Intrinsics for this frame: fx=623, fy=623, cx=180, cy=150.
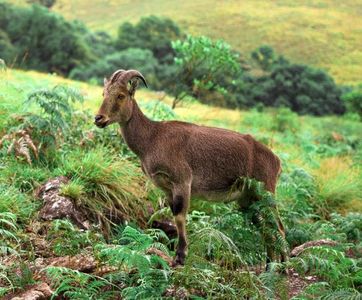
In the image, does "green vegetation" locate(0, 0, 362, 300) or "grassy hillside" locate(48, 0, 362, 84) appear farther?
"grassy hillside" locate(48, 0, 362, 84)

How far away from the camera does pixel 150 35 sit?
7156 centimetres

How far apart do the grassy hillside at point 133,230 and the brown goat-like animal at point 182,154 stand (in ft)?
1.49

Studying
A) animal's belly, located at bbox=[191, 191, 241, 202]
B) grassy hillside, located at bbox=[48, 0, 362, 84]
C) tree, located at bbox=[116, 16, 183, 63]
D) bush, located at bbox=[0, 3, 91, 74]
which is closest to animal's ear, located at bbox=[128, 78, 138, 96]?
animal's belly, located at bbox=[191, 191, 241, 202]

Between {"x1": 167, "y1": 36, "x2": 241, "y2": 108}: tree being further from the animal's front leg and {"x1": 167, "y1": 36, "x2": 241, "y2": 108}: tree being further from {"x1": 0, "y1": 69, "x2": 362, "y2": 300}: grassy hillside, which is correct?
the animal's front leg

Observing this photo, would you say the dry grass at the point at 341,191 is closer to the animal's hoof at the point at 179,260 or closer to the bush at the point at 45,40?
the animal's hoof at the point at 179,260

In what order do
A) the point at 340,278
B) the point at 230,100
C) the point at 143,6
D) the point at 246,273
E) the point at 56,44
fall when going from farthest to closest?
the point at 143,6 → the point at 56,44 → the point at 230,100 → the point at 340,278 → the point at 246,273

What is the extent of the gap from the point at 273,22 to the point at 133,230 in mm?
65159

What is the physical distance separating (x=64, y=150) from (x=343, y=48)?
104 feet

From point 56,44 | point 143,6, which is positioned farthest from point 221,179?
point 143,6

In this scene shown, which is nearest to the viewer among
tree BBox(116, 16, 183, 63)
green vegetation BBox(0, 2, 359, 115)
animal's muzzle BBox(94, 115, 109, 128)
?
animal's muzzle BBox(94, 115, 109, 128)

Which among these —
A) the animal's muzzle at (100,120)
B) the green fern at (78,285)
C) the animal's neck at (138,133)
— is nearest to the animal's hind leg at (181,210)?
the animal's neck at (138,133)

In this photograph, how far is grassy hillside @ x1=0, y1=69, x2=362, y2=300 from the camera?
6301 millimetres

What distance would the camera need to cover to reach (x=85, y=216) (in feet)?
29.5

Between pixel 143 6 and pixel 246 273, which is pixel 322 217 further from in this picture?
pixel 143 6
